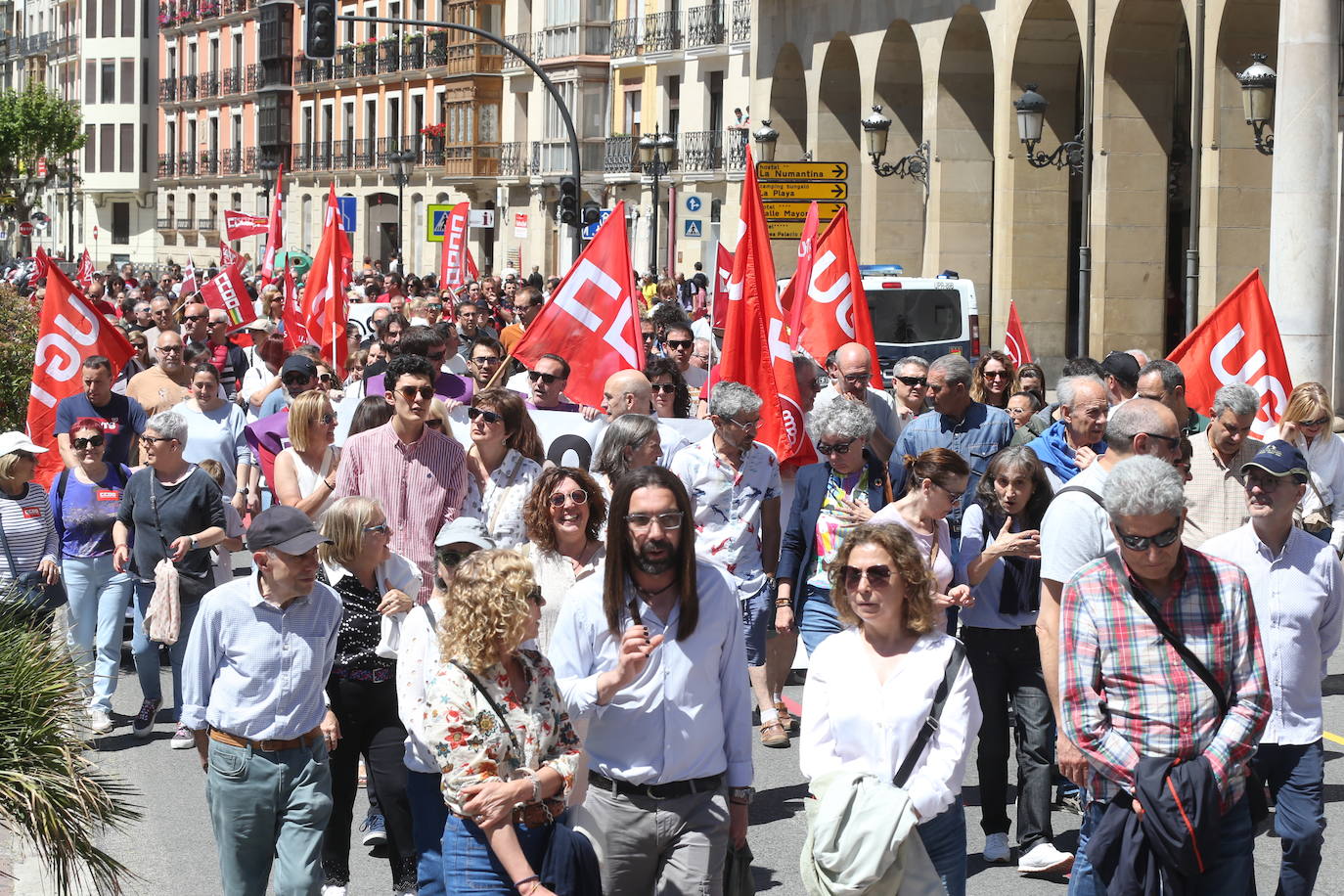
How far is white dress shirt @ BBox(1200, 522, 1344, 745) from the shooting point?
6.12m

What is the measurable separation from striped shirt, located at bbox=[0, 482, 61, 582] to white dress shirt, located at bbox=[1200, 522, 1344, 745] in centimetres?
590

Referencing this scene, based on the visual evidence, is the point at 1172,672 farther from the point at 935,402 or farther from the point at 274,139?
the point at 274,139

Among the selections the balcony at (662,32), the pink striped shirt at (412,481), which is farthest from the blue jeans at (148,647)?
the balcony at (662,32)

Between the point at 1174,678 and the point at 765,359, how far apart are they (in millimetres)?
5800

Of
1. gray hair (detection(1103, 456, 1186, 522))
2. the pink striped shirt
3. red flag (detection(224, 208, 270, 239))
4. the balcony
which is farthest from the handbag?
the balcony

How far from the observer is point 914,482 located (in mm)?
7512

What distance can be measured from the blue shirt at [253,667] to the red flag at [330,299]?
31.5 ft

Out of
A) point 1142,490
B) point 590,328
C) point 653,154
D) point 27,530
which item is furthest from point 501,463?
point 653,154

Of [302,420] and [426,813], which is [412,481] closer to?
[302,420]

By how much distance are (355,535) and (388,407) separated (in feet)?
8.66

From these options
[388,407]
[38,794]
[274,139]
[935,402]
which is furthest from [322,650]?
[274,139]

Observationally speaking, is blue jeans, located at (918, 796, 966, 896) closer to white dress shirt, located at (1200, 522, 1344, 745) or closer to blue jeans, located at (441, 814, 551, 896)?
blue jeans, located at (441, 814, 551, 896)

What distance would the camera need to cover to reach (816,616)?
27.0ft

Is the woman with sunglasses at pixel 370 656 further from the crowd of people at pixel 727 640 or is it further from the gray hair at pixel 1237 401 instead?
the gray hair at pixel 1237 401
